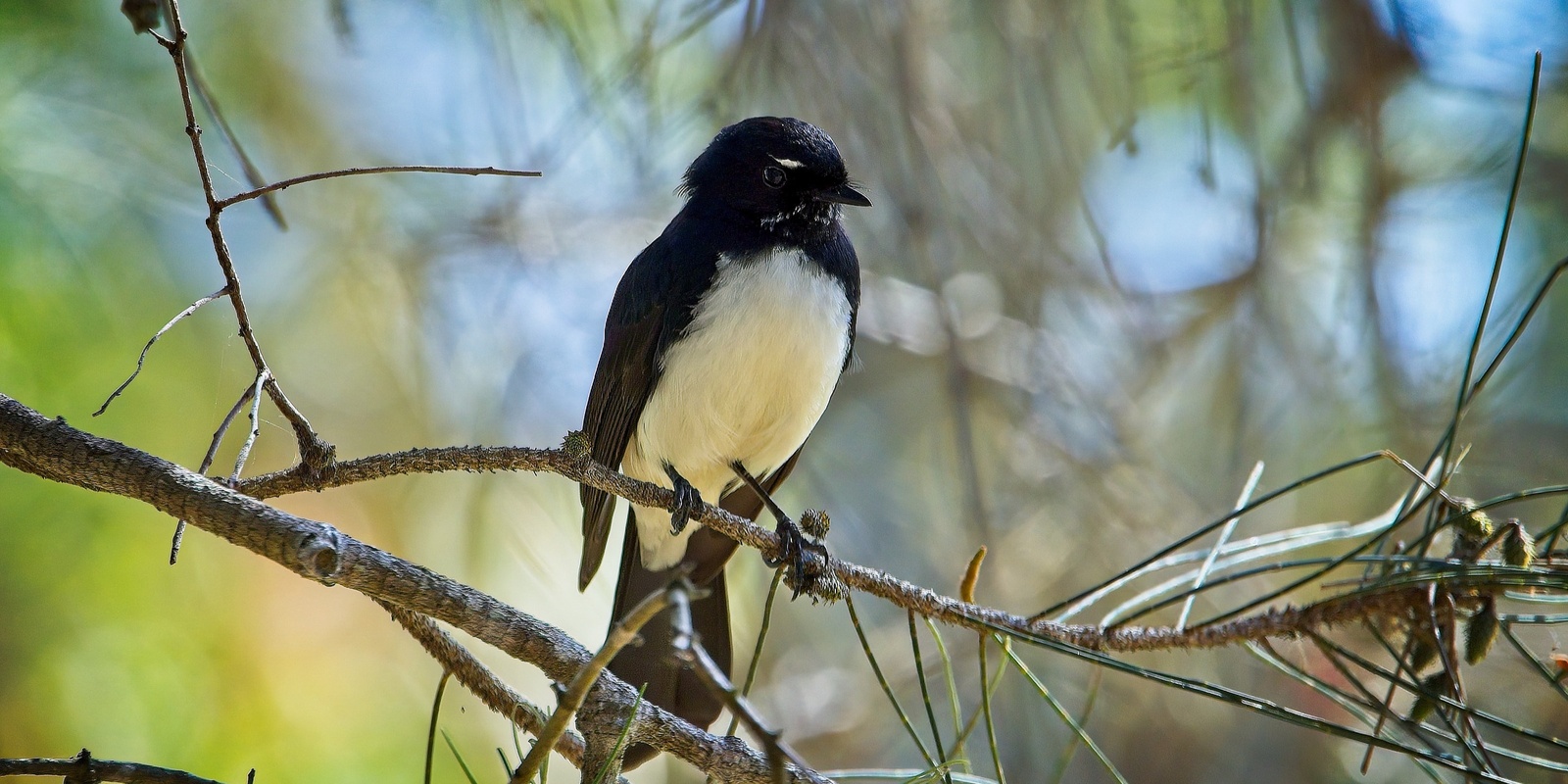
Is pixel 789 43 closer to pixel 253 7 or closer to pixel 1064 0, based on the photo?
pixel 1064 0

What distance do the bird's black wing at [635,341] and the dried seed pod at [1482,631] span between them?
78.5 inches

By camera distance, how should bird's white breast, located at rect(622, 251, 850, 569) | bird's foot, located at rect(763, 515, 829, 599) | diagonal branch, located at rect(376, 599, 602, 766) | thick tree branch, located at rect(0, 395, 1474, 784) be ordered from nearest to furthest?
thick tree branch, located at rect(0, 395, 1474, 784) → diagonal branch, located at rect(376, 599, 602, 766) → bird's foot, located at rect(763, 515, 829, 599) → bird's white breast, located at rect(622, 251, 850, 569)

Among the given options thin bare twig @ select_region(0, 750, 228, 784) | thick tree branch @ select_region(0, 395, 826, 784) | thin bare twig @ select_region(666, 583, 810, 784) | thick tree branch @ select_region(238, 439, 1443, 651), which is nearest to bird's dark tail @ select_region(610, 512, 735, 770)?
thick tree branch @ select_region(238, 439, 1443, 651)

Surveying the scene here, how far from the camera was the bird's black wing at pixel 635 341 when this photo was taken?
302cm

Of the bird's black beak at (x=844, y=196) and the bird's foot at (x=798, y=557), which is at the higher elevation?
the bird's black beak at (x=844, y=196)

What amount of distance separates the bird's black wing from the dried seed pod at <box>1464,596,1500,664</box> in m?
1.99

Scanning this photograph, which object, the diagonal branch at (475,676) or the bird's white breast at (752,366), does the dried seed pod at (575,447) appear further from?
the bird's white breast at (752,366)

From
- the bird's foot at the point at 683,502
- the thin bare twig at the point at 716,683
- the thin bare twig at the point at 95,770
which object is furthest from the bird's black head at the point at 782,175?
the thin bare twig at the point at 716,683

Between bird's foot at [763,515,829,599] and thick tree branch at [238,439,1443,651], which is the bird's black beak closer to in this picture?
bird's foot at [763,515,829,599]

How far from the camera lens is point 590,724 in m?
1.55

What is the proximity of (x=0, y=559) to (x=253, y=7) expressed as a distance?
1716 millimetres

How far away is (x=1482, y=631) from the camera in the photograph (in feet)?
4.41

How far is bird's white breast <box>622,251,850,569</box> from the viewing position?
9.47 ft

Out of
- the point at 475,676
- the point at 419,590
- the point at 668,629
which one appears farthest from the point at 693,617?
the point at 419,590
